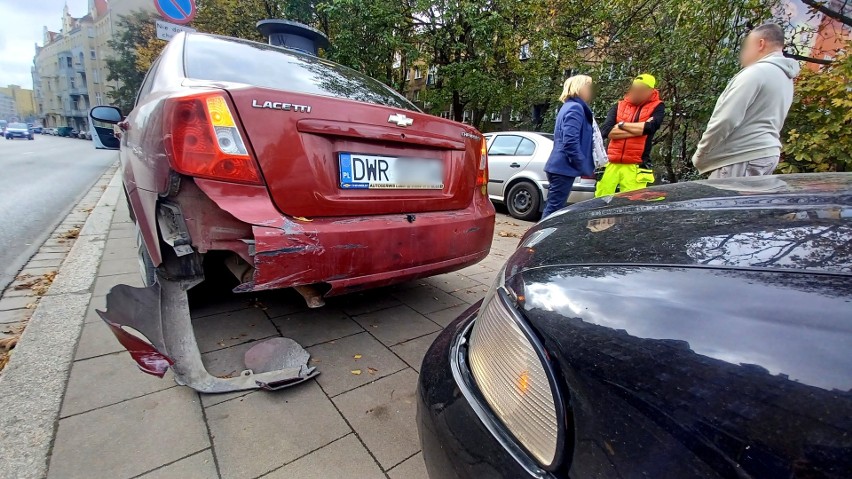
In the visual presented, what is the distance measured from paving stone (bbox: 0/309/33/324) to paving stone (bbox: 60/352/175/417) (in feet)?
3.48

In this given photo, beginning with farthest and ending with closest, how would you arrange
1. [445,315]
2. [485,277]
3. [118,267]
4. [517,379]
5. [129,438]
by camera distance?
[485,277]
[118,267]
[445,315]
[129,438]
[517,379]

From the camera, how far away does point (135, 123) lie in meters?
2.21

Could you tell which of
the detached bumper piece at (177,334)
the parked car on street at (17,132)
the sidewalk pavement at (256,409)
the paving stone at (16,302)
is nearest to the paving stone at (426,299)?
the sidewalk pavement at (256,409)

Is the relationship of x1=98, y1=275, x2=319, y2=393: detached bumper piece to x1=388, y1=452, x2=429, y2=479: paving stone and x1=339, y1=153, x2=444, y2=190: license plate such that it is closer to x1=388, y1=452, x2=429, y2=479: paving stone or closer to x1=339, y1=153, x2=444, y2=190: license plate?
x1=388, y1=452, x2=429, y2=479: paving stone

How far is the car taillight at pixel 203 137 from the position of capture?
5.07 feet

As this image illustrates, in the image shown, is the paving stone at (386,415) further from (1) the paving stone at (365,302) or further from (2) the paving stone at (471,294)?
(2) the paving stone at (471,294)

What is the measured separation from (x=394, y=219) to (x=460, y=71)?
9688mm

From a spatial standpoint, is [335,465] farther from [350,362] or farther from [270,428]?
[350,362]

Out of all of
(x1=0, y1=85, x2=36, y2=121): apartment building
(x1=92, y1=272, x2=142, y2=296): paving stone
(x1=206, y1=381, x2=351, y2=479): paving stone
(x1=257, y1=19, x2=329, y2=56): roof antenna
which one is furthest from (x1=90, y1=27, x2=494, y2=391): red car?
(x1=0, y1=85, x2=36, y2=121): apartment building

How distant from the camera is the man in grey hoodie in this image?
9.29 feet

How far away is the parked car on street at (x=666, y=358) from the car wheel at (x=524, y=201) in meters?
5.47

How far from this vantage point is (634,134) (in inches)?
147

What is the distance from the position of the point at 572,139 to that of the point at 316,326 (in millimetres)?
2788

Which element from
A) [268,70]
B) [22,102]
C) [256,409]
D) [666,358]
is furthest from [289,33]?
[22,102]
